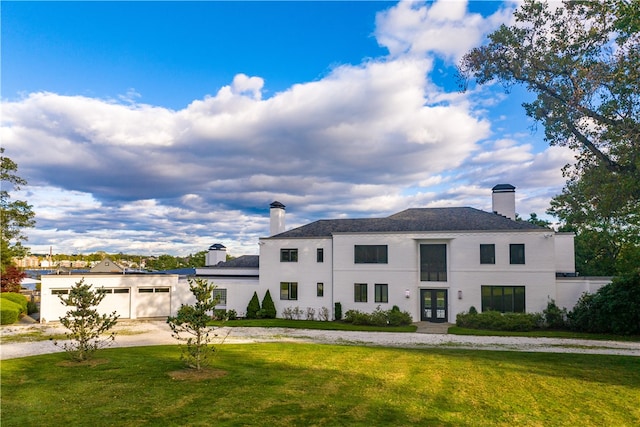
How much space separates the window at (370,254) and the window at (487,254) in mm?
5934

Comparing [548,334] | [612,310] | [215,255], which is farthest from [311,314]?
[612,310]

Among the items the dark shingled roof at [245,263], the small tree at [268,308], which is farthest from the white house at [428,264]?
the dark shingled roof at [245,263]

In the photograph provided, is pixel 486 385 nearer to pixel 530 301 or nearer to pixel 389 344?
pixel 389 344

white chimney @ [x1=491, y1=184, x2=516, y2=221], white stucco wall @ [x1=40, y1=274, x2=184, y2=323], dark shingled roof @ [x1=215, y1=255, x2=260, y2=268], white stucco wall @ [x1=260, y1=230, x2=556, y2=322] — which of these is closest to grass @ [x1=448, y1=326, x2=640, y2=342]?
white stucco wall @ [x1=260, y1=230, x2=556, y2=322]

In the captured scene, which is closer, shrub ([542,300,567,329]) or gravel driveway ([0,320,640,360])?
gravel driveway ([0,320,640,360])

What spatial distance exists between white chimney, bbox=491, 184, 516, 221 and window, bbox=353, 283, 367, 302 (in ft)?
35.5

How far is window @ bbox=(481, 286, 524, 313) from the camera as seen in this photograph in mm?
24688

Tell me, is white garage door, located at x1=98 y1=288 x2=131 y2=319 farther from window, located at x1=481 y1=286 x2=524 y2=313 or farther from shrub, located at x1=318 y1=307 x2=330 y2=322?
window, located at x1=481 y1=286 x2=524 y2=313

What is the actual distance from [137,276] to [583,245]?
1322 inches

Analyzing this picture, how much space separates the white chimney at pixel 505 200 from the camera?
94.7 feet

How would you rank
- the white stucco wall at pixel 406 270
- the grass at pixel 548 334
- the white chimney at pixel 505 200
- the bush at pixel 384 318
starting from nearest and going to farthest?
the grass at pixel 548 334, the white stucco wall at pixel 406 270, the bush at pixel 384 318, the white chimney at pixel 505 200

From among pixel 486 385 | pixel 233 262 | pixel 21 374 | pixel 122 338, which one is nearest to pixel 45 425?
pixel 21 374

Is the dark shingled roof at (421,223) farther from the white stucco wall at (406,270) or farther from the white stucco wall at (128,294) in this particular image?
the white stucco wall at (128,294)

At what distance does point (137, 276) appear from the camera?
29.7m
